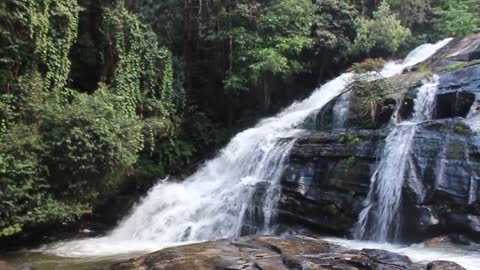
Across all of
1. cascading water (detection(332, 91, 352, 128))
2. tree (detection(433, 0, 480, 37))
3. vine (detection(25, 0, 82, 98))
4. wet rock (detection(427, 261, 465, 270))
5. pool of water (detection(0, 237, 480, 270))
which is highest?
tree (detection(433, 0, 480, 37))

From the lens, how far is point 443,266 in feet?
20.2

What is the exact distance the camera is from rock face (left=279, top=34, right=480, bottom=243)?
838 cm

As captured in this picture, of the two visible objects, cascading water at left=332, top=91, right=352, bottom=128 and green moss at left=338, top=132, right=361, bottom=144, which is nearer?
green moss at left=338, top=132, right=361, bottom=144

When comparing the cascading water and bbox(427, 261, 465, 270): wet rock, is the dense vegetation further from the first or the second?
bbox(427, 261, 465, 270): wet rock

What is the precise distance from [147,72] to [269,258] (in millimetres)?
9378

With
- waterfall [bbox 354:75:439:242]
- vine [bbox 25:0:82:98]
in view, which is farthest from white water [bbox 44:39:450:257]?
vine [bbox 25:0:82:98]

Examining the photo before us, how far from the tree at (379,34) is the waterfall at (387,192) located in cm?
805

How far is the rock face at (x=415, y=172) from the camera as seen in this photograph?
27.5ft

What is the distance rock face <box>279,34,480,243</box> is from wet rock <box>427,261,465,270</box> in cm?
5

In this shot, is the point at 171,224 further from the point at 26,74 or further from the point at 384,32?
the point at 384,32

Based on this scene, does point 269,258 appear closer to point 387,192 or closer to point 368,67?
point 387,192

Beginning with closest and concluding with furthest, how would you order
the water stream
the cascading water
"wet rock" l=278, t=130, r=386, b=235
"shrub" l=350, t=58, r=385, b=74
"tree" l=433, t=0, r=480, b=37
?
"wet rock" l=278, t=130, r=386, b=235
the water stream
the cascading water
"shrub" l=350, t=58, r=385, b=74
"tree" l=433, t=0, r=480, b=37

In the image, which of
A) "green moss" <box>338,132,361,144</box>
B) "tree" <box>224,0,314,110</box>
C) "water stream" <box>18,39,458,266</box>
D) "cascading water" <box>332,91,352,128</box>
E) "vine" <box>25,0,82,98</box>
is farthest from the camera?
"tree" <box>224,0,314,110</box>

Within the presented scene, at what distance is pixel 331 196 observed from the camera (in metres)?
9.83
